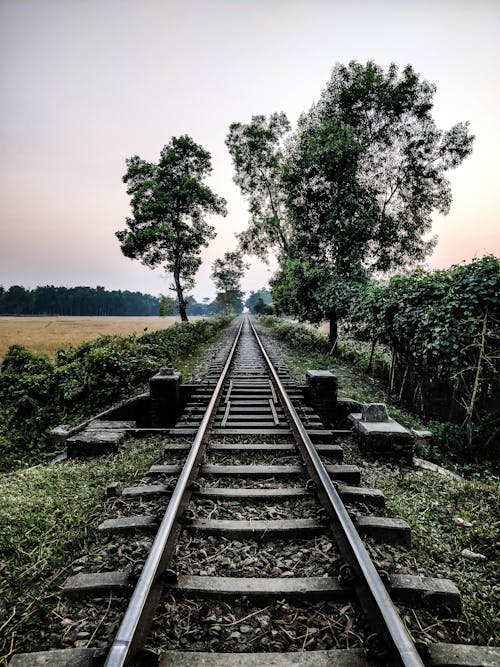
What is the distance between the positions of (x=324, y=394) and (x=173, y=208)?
20017mm

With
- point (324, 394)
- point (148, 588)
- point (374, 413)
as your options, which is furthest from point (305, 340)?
point (148, 588)

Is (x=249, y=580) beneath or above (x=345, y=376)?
above

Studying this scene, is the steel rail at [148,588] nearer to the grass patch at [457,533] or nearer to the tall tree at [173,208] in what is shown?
the grass patch at [457,533]

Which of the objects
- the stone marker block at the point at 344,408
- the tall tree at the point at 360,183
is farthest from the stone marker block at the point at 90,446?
the tall tree at the point at 360,183

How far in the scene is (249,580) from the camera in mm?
1943

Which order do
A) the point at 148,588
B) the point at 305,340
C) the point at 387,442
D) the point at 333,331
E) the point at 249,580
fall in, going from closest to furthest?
the point at 148,588 → the point at 249,580 → the point at 387,442 → the point at 333,331 → the point at 305,340

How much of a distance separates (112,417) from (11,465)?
192 cm

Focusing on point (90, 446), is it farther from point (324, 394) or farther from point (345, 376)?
point (345, 376)

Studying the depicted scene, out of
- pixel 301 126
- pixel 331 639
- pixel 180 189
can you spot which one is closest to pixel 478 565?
pixel 331 639

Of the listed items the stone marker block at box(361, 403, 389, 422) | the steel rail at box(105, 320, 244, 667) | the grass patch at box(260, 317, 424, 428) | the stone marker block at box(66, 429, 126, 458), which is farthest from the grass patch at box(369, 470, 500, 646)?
the stone marker block at box(66, 429, 126, 458)

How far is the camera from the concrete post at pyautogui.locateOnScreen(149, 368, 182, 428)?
5773mm

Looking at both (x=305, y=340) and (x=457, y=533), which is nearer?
(x=457, y=533)

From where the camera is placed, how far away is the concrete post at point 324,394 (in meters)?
5.62

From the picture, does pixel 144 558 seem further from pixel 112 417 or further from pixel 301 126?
pixel 301 126
